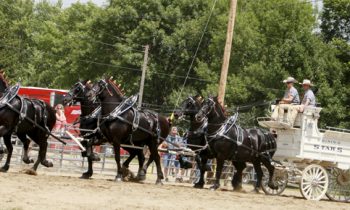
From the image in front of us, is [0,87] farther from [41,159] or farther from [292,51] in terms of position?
[292,51]

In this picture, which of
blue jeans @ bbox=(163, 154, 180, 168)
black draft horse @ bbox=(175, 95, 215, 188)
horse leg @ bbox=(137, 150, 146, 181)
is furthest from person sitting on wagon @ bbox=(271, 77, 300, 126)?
blue jeans @ bbox=(163, 154, 180, 168)

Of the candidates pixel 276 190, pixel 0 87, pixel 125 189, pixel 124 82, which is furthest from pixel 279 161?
pixel 124 82

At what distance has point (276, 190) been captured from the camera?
22906 mm

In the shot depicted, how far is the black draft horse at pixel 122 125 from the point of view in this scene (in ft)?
67.3

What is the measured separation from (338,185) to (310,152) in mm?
1920

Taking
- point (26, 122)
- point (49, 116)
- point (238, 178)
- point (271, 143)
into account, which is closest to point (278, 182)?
point (238, 178)

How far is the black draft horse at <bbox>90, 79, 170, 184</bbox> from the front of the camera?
20.5 metres

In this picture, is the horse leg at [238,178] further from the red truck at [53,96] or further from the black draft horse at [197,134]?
the red truck at [53,96]

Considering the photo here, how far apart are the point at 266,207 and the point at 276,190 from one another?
18.6 ft

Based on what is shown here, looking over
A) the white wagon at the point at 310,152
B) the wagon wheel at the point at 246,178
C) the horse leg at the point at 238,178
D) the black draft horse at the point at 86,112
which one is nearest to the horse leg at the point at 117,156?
the black draft horse at the point at 86,112

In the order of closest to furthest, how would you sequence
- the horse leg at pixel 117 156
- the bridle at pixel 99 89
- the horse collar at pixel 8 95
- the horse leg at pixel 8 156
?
the horse collar at pixel 8 95, the horse leg at pixel 8 156, the horse leg at pixel 117 156, the bridle at pixel 99 89

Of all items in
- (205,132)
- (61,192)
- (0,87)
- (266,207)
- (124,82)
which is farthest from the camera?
(124,82)

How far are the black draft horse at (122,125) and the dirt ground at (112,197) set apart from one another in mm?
1645

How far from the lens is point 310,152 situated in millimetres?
21609
